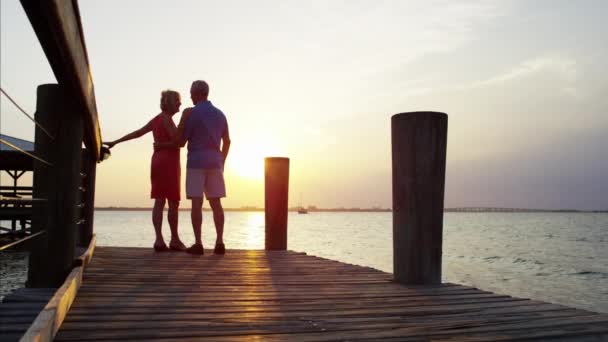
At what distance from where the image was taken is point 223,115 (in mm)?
6512

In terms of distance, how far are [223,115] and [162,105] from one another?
36.4 inches

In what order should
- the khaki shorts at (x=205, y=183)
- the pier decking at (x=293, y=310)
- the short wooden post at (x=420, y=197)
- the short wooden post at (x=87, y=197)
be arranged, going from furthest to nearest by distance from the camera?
the short wooden post at (x=87, y=197)
the khaki shorts at (x=205, y=183)
the short wooden post at (x=420, y=197)
the pier decking at (x=293, y=310)

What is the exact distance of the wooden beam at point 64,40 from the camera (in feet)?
6.47

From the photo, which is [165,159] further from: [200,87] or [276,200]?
[276,200]

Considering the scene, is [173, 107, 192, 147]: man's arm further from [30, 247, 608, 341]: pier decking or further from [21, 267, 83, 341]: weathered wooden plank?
[21, 267, 83, 341]: weathered wooden plank

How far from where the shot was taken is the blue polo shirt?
20.8 ft

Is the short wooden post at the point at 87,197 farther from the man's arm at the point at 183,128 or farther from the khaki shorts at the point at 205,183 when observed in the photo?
the khaki shorts at the point at 205,183

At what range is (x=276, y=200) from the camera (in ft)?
27.8

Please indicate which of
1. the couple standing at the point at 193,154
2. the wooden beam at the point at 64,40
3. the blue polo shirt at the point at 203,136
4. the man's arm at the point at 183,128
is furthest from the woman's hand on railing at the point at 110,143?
the wooden beam at the point at 64,40

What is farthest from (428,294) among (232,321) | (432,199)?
(232,321)

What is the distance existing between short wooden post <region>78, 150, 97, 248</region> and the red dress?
2.40 ft

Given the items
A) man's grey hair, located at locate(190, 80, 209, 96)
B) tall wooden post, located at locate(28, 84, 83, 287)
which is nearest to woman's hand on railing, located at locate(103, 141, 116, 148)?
man's grey hair, located at locate(190, 80, 209, 96)

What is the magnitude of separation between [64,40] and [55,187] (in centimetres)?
178

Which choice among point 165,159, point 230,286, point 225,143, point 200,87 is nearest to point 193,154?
point 225,143
